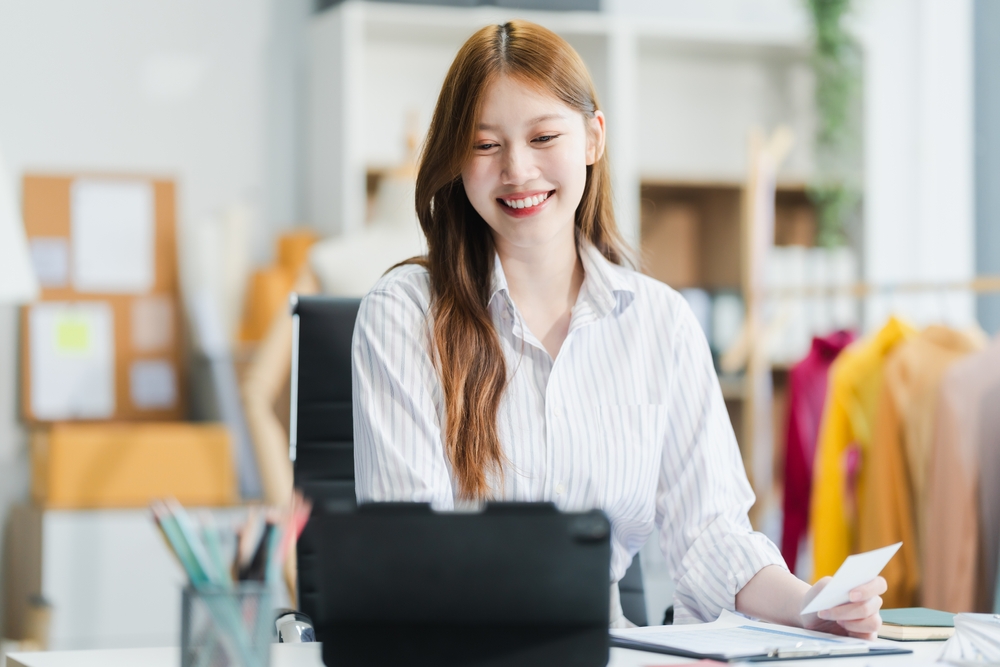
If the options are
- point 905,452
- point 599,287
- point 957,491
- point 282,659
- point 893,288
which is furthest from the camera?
point 893,288

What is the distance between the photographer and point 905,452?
96.1 inches

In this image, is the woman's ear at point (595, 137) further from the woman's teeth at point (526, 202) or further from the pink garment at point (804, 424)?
the pink garment at point (804, 424)

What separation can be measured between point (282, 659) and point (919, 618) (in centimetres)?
64

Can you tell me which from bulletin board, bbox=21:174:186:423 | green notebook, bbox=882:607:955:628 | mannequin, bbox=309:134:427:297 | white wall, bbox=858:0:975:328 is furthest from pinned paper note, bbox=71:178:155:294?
green notebook, bbox=882:607:955:628

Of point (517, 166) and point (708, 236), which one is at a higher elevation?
point (708, 236)

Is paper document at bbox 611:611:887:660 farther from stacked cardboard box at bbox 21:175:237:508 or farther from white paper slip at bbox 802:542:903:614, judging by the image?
stacked cardboard box at bbox 21:175:237:508

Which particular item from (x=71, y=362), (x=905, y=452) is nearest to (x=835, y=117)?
(x=905, y=452)

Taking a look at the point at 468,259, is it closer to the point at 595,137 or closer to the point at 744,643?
the point at 595,137

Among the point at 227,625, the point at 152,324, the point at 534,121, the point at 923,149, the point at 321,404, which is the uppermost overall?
→ the point at 923,149

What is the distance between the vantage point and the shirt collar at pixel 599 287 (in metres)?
1.46

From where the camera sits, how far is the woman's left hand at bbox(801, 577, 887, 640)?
1.08 meters

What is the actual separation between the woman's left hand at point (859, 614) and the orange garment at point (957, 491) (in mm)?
1209

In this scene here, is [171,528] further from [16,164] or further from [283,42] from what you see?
[283,42]

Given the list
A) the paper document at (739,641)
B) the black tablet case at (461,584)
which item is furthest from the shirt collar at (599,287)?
the black tablet case at (461,584)
